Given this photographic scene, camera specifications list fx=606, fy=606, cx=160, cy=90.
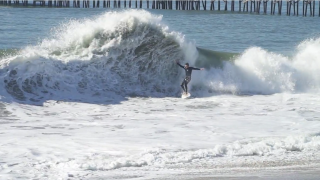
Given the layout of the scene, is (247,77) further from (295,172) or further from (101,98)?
(295,172)

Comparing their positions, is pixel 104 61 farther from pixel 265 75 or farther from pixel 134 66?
pixel 265 75

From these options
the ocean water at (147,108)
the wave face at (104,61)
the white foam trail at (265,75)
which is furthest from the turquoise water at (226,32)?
the wave face at (104,61)

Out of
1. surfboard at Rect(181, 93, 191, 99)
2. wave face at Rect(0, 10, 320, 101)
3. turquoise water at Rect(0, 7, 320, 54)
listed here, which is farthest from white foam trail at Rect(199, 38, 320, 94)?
turquoise water at Rect(0, 7, 320, 54)

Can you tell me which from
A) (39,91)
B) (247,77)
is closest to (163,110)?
(39,91)

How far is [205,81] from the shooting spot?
18.4 meters

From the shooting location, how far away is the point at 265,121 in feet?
42.0

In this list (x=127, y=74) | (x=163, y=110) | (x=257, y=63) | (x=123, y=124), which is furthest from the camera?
(x=257, y=63)

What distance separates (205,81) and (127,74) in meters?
2.39

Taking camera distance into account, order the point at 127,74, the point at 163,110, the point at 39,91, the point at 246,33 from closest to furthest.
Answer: the point at 163,110 → the point at 39,91 → the point at 127,74 → the point at 246,33

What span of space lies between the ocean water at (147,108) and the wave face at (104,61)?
32 millimetres

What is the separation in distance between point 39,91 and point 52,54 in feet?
9.17

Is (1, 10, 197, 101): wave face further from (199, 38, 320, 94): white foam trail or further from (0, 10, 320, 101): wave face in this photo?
(199, 38, 320, 94): white foam trail

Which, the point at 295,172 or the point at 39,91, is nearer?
the point at 295,172

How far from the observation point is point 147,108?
48.3 feet
